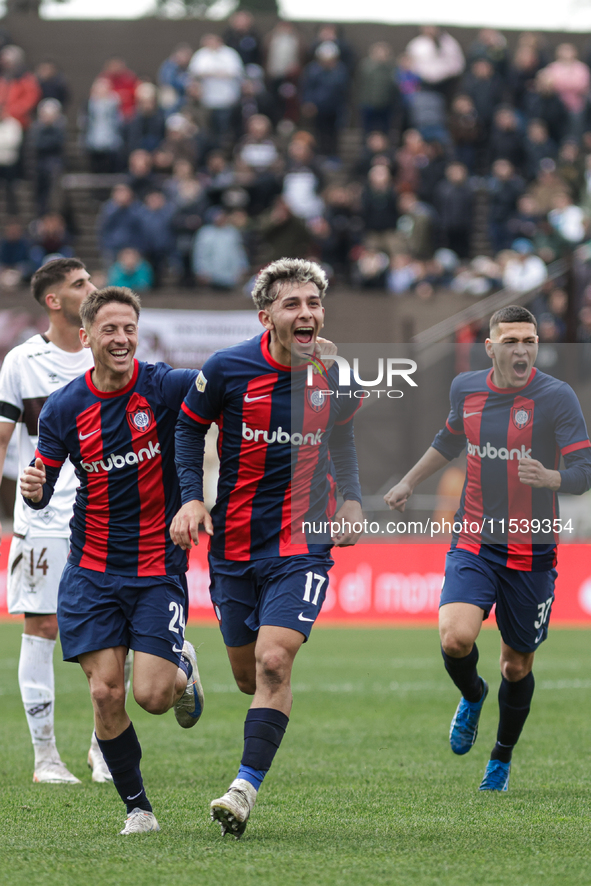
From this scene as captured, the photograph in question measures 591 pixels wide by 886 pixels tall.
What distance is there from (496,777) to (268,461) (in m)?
2.05

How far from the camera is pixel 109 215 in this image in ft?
57.9

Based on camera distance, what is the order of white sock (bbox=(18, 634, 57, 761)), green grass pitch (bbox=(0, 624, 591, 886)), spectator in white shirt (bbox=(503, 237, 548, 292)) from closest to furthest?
green grass pitch (bbox=(0, 624, 591, 886)), white sock (bbox=(18, 634, 57, 761)), spectator in white shirt (bbox=(503, 237, 548, 292))

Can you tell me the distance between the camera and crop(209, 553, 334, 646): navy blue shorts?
511cm

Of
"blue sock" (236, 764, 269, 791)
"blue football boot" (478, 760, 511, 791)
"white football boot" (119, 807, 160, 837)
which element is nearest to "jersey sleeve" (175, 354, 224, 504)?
"blue sock" (236, 764, 269, 791)

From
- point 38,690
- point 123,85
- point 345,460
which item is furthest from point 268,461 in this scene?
point 123,85

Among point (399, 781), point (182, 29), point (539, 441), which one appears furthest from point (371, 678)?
point (182, 29)

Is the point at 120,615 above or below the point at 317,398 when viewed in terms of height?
below

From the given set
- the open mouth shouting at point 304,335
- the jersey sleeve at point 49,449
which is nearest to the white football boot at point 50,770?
the jersey sleeve at point 49,449

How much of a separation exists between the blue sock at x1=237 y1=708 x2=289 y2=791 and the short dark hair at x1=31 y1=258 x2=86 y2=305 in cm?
276

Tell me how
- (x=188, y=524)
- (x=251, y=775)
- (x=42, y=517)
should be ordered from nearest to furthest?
(x=251, y=775) → (x=188, y=524) → (x=42, y=517)

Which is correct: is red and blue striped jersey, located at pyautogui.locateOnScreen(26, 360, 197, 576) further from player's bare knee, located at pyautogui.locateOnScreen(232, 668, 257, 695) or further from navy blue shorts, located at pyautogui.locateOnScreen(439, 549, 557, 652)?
navy blue shorts, located at pyautogui.locateOnScreen(439, 549, 557, 652)

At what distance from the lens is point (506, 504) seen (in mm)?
6047

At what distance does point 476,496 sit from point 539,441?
0.41 metres

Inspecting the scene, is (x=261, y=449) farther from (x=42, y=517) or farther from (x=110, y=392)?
(x=42, y=517)
